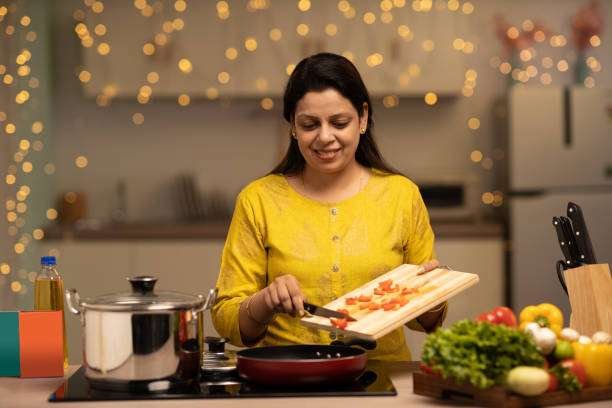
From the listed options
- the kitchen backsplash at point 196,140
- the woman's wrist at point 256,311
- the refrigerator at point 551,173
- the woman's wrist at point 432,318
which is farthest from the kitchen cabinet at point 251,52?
the woman's wrist at point 256,311

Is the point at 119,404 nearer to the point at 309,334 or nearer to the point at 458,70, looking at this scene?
the point at 309,334

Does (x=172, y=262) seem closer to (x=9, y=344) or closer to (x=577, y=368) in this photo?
(x=9, y=344)

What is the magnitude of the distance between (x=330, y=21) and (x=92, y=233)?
5.47ft

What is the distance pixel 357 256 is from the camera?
2.37 m

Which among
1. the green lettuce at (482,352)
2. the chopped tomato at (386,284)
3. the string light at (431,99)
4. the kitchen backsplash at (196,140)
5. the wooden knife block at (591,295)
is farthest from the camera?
the kitchen backsplash at (196,140)

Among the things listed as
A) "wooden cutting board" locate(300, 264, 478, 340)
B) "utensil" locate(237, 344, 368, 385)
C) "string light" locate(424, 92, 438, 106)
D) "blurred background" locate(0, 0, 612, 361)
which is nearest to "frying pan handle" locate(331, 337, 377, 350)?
"wooden cutting board" locate(300, 264, 478, 340)

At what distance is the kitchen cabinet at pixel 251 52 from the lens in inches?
201

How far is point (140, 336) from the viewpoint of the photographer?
1734 millimetres

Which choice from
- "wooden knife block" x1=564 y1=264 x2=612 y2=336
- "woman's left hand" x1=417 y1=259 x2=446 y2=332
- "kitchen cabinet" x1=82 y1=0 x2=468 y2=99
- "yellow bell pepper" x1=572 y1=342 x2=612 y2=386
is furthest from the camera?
"kitchen cabinet" x1=82 y1=0 x2=468 y2=99

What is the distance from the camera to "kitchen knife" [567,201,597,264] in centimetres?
200

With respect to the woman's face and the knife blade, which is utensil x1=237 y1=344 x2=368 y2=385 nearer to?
the knife blade

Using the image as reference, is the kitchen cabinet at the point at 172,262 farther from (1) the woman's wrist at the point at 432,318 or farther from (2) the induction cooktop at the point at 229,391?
(2) the induction cooktop at the point at 229,391

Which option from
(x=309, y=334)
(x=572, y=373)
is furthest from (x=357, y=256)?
(x=572, y=373)

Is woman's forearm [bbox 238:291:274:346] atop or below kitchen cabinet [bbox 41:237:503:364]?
atop
